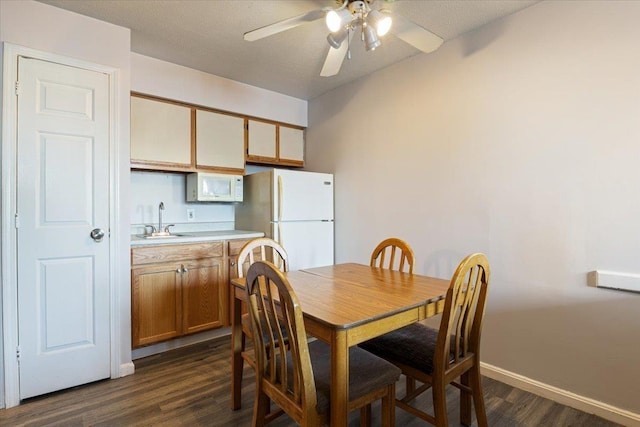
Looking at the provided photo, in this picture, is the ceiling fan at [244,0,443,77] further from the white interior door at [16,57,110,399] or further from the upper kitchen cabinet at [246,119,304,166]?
the upper kitchen cabinet at [246,119,304,166]

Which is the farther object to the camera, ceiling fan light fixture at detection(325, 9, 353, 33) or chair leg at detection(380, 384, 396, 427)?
ceiling fan light fixture at detection(325, 9, 353, 33)

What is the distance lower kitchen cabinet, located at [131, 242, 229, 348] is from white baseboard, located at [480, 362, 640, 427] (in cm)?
219

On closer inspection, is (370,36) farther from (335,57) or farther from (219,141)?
(219,141)

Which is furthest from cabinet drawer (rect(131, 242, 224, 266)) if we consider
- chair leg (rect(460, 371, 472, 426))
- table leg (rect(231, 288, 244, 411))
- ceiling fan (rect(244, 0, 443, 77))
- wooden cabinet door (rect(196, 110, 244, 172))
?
chair leg (rect(460, 371, 472, 426))

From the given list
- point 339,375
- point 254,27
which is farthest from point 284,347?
point 254,27

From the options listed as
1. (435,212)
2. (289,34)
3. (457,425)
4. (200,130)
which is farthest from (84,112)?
(457,425)

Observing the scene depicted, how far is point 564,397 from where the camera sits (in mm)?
1923

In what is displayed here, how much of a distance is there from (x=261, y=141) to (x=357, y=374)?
2708 millimetres

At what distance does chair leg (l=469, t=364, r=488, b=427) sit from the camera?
1.58 m

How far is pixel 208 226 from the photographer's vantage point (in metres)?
3.43

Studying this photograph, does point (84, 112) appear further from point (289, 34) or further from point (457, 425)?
point (457, 425)

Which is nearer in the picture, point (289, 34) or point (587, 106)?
point (587, 106)

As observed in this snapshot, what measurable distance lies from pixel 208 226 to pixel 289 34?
6.62 ft

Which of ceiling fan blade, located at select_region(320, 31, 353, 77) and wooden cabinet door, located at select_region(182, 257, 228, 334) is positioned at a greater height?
ceiling fan blade, located at select_region(320, 31, 353, 77)
